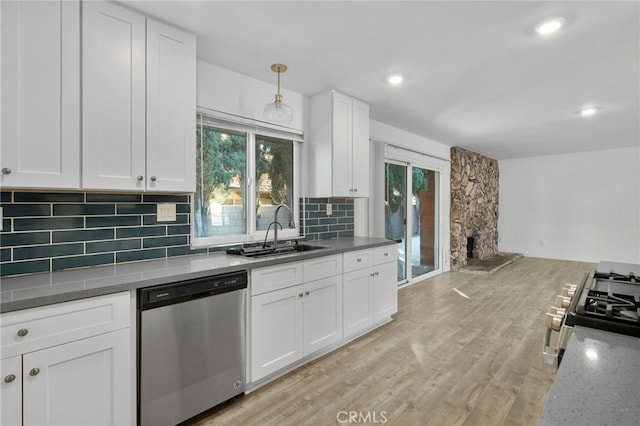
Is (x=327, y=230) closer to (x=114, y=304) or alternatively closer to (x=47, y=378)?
(x=114, y=304)

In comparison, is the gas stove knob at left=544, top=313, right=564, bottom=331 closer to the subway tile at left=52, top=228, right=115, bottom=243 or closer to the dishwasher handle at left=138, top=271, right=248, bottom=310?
the dishwasher handle at left=138, top=271, right=248, bottom=310

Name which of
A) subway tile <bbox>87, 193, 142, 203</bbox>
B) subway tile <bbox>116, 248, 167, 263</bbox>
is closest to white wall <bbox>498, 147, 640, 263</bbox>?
subway tile <bbox>116, 248, 167, 263</bbox>

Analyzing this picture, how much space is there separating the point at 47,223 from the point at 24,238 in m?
0.13

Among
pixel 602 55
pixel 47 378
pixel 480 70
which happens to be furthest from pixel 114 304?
pixel 602 55

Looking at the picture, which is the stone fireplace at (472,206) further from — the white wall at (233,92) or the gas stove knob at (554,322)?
the gas stove knob at (554,322)

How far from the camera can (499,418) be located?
6.54 feet

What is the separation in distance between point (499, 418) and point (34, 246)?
2.88 meters

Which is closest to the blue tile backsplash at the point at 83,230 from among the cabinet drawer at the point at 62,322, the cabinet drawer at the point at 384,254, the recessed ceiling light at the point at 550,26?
the cabinet drawer at the point at 62,322

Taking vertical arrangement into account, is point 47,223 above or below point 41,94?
below

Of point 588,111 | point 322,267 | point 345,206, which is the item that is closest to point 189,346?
point 322,267

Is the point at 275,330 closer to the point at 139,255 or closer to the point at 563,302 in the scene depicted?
the point at 139,255

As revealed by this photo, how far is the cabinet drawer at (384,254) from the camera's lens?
10.9ft

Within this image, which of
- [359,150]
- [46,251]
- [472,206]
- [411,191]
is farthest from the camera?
[472,206]

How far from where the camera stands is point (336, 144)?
328 cm
